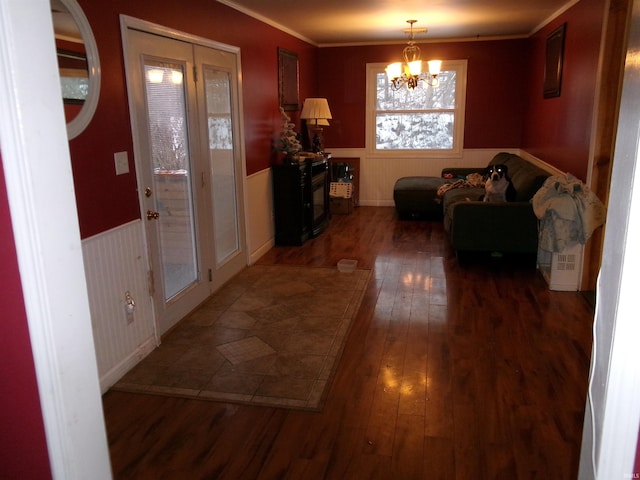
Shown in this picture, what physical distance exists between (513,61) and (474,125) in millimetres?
973

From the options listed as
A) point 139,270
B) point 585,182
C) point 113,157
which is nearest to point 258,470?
point 139,270

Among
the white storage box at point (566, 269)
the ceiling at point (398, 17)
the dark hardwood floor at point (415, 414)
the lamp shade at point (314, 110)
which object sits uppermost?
the ceiling at point (398, 17)

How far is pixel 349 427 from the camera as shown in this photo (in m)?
2.45

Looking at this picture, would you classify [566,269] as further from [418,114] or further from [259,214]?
[418,114]

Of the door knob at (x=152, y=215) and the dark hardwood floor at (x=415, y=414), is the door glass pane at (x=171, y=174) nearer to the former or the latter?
the door knob at (x=152, y=215)

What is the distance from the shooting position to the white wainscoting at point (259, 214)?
16.5 ft

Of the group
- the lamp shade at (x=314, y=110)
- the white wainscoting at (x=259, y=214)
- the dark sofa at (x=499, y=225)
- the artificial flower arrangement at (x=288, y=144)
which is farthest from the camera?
the lamp shade at (x=314, y=110)

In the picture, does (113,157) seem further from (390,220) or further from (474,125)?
(474,125)

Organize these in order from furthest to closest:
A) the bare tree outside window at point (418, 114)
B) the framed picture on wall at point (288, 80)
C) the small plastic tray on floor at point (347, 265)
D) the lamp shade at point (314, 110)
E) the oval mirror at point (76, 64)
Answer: the bare tree outside window at point (418, 114), the lamp shade at point (314, 110), the framed picture on wall at point (288, 80), the small plastic tray on floor at point (347, 265), the oval mirror at point (76, 64)

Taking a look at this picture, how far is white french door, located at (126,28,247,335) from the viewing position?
321 centimetres

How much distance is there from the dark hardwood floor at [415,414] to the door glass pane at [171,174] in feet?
3.78

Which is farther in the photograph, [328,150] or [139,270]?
[328,150]

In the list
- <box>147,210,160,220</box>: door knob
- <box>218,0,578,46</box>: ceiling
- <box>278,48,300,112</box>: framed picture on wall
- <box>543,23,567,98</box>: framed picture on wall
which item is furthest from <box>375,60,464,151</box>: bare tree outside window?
<box>147,210,160,220</box>: door knob

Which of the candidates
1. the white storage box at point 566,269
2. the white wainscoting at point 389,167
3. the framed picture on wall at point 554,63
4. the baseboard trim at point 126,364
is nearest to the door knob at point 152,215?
the baseboard trim at point 126,364
